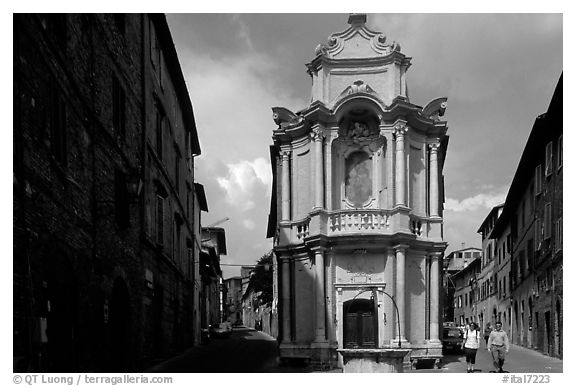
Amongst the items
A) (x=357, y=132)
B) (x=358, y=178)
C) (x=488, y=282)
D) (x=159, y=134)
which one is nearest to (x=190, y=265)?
(x=159, y=134)

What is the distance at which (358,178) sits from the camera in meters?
22.0

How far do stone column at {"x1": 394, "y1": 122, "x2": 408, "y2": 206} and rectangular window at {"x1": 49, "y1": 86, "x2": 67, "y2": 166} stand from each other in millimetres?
11591

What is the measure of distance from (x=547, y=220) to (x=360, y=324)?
7167 mm

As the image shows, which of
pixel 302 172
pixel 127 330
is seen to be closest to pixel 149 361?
pixel 127 330

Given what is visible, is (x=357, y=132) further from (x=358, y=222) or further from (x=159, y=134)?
(x=159, y=134)

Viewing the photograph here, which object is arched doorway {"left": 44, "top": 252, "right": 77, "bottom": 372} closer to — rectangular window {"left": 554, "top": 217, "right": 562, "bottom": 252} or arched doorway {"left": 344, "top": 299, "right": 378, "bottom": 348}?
arched doorway {"left": 344, "top": 299, "right": 378, "bottom": 348}

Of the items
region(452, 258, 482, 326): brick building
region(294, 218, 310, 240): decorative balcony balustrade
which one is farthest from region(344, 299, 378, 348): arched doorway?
region(452, 258, 482, 326): brick building

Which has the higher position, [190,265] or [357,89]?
[357,89]

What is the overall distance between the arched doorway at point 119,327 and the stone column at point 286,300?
700 centimetres

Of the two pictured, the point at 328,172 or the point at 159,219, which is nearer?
the point at 159,219

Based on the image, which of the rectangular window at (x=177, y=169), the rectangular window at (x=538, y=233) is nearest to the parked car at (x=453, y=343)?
the rectangular window at (x=538, y=233)

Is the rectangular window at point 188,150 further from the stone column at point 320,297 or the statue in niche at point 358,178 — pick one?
the stone column at point 320,297

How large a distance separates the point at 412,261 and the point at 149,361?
812 centimetres
